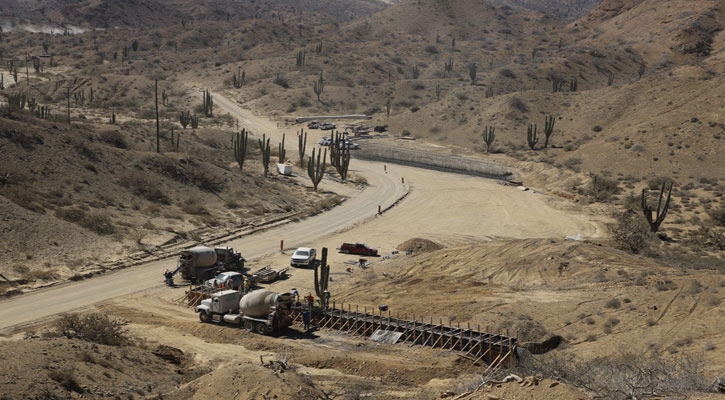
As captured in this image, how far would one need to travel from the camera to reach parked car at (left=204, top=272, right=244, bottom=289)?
31.4 metres

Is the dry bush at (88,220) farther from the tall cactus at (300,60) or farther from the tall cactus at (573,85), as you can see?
the tall cactus at (300,60)

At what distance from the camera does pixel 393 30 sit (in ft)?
538

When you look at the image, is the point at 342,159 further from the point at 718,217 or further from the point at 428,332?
the point at 428,332

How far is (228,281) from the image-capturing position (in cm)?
3181

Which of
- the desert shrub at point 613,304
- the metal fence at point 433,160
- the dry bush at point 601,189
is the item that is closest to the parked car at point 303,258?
the desert shrub at point 613,304

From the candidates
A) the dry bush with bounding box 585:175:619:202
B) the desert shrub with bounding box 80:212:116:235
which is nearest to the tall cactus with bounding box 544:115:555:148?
the dry bush with bounding box 585:175:619:202

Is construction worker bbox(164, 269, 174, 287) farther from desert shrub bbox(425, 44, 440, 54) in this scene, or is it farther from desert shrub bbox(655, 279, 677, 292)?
desert shrub bbox(425, 44, 440, 54)

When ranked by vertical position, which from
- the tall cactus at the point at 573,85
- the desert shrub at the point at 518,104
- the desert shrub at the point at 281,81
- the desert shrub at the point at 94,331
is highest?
the tall cactus at the point at 573,85

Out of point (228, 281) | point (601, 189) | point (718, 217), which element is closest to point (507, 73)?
point (601, 189)

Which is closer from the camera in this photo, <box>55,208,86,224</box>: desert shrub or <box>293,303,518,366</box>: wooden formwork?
<box>293,303,518,366</box>: wooden formwork

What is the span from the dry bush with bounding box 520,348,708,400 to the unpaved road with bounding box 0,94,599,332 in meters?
16.7

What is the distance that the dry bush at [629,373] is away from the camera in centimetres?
1396

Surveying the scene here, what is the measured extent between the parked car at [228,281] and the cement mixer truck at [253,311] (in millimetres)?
3998

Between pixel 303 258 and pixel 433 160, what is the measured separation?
3930cm
